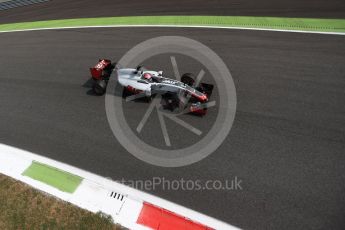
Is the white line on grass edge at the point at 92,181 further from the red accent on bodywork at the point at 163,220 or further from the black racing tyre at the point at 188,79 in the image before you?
the black racing tyre at the point at 188,79

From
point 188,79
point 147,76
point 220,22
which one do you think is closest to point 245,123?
point 188,79

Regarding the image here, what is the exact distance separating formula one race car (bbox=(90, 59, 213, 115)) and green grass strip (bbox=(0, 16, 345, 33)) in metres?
5.16

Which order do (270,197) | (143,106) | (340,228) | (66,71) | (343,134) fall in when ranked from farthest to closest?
(66,71)
(143,106)
(343,134)
(270,197)
(340,228)

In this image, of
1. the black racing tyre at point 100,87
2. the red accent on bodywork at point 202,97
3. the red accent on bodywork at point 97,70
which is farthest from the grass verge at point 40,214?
the red accent on bodywork at point 202,97

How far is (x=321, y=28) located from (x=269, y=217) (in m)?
9.46

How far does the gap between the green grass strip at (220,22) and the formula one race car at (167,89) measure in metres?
5.16

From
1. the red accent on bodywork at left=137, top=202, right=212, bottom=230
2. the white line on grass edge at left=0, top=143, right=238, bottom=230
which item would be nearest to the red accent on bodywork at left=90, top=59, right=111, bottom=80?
the white line on grass edge at left=0, top=143, right=238, bottom=230

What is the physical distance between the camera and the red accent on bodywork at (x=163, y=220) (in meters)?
6.55

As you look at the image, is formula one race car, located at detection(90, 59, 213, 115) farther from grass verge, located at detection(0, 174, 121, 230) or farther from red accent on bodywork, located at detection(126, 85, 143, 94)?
grass verge, located at detection(0, 174, 121, 230)

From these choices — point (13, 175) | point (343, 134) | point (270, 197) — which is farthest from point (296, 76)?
point (13, 175)

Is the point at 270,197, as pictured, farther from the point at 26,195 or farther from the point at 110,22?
the point at 110,22

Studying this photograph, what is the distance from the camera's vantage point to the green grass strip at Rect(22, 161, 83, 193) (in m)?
7.64

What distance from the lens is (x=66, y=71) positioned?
11664 millimetres

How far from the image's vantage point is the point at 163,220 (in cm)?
671
